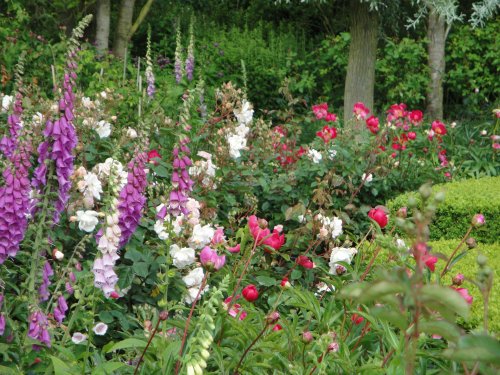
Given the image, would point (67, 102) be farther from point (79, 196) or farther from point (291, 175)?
point (291, 175)

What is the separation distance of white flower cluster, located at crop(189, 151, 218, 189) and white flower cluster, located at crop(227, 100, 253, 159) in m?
0.35

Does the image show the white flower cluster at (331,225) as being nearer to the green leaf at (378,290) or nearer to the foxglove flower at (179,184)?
the foxglove flower at (179,184)

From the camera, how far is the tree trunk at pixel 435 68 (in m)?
10.6

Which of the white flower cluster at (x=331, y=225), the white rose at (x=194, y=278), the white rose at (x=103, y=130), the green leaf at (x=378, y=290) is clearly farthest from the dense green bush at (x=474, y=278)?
the green leaf at (x=378, y=290)

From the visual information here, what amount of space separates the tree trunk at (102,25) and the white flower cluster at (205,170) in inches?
262

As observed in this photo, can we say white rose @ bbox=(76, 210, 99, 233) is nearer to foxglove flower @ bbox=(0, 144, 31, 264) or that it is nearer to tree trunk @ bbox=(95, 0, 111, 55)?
foxglove flower @ bbox=(0, 144, 31, 264)

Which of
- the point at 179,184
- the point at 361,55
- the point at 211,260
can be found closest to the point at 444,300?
the point at 211,260

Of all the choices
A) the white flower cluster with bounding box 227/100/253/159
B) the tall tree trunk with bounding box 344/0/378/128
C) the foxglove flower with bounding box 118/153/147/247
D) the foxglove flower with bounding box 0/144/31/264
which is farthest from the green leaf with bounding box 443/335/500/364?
the tall tree trunk with bounding box 344/0/378/128

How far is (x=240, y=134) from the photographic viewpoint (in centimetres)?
498

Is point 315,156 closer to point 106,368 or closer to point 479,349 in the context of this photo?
point 106,368

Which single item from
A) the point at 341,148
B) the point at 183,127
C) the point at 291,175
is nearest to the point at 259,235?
the point at 183,127

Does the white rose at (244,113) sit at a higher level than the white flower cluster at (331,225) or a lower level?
higher

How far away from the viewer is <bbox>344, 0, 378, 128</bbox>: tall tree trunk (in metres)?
8.89

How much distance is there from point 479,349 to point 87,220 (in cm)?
235
